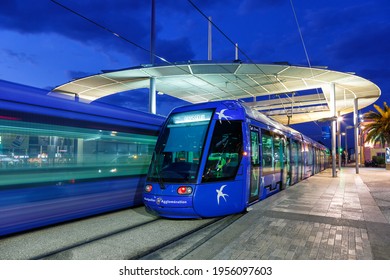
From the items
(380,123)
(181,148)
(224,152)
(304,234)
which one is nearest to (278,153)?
(224,152)

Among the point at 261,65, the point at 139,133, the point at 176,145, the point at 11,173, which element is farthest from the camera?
the point at 261,65

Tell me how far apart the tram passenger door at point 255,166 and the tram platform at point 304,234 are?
332mm

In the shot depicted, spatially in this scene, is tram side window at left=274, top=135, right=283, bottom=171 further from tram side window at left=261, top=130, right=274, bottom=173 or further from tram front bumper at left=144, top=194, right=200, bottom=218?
tram front bumper at left=144, top=194, right=200, bottom=218

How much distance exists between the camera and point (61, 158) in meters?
6.49

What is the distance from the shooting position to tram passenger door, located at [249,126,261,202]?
25.6ft

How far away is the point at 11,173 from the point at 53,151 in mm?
1012

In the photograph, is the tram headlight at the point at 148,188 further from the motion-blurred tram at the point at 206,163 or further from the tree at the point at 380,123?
the tree at the point at 380,123

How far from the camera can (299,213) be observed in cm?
746

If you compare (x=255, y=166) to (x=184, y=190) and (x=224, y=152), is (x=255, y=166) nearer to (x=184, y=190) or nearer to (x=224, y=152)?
(x=224, y=152)

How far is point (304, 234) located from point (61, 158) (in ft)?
17.8

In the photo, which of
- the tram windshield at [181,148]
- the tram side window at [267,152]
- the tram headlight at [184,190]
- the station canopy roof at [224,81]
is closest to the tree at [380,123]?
the station canopy roof at [224,81]

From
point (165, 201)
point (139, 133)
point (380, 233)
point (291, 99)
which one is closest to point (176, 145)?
A: point (165, 201)

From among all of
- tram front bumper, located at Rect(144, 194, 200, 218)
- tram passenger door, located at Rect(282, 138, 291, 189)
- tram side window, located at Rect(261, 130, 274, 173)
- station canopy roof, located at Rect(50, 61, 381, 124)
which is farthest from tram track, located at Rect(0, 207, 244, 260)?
station canopy roof, located at Rect(50, 61, 381, 124)
